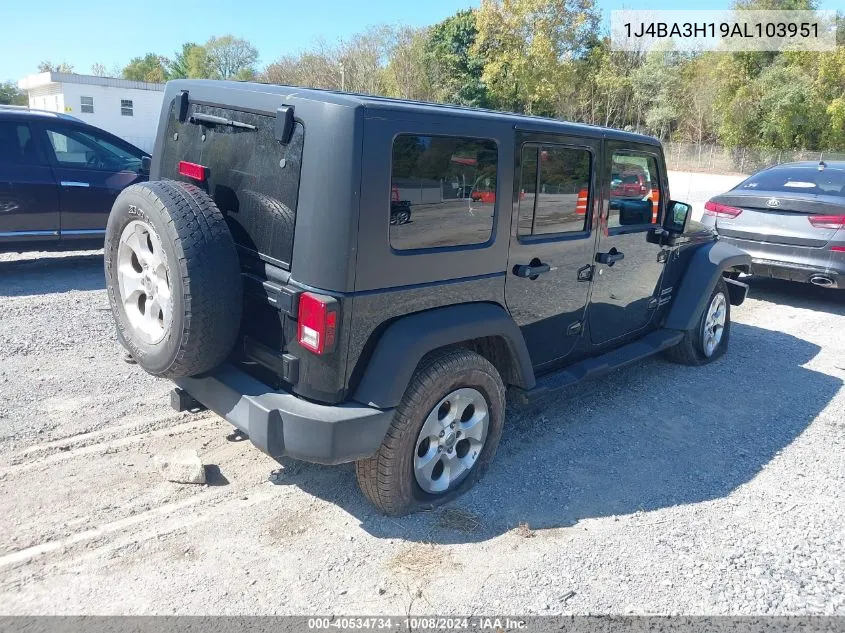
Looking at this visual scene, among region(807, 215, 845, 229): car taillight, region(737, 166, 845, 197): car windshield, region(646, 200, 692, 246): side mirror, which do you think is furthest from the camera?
region(737, 166, 845, 197): car windshield

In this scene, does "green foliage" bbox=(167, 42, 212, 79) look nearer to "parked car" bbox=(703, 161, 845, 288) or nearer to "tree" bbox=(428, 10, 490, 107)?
"tree" bbox=(428, 10, 490, 107)

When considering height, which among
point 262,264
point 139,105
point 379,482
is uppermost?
point 139,105

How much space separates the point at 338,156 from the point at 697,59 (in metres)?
45.5

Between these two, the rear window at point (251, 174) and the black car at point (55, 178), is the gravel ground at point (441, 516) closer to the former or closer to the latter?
the rear window at point (251, 174)

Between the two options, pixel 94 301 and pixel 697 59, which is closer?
pixel 94 301

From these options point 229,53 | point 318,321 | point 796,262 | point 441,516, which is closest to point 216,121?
point 318,321

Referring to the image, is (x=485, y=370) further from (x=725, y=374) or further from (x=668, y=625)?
(x=725, y=374)

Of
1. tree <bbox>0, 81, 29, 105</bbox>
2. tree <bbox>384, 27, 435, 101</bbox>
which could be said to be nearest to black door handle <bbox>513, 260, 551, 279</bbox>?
tree <bbox>384, 27, 435, 101</bbox>

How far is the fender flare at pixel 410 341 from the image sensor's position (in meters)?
2.93

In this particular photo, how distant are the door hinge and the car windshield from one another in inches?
193

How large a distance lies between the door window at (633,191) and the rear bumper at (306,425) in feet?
7.45

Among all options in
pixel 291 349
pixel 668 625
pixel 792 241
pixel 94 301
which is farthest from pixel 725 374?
pixel 94 301

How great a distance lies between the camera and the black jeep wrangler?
2.81m

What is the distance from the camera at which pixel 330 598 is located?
2.75 meters
